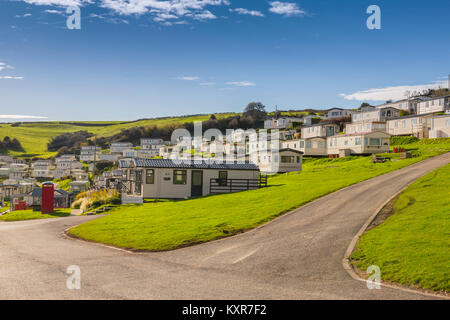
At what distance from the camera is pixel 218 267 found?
43.2 ft

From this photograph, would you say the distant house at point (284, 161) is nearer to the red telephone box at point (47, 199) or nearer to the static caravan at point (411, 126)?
the static caravan at point (411, 126)

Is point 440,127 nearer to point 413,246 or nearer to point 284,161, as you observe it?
point 284,161

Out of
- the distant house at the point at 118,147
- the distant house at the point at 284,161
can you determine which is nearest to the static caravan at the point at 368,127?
the distant house at the point at 284,161

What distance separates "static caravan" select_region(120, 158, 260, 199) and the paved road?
63.0ft

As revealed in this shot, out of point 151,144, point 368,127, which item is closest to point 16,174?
point 151,144

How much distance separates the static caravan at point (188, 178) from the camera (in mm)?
40344

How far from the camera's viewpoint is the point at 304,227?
59.7 feet

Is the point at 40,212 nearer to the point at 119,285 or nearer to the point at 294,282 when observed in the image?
the point at 119,285

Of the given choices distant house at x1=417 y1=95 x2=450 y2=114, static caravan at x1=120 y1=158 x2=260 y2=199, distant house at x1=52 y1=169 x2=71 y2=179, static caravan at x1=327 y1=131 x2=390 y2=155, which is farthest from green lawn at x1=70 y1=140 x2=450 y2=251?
distant house at x1=52 y1=169 x2=71 y2=179

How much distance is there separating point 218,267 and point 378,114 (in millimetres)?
84221

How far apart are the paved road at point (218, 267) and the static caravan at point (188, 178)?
1921cm
